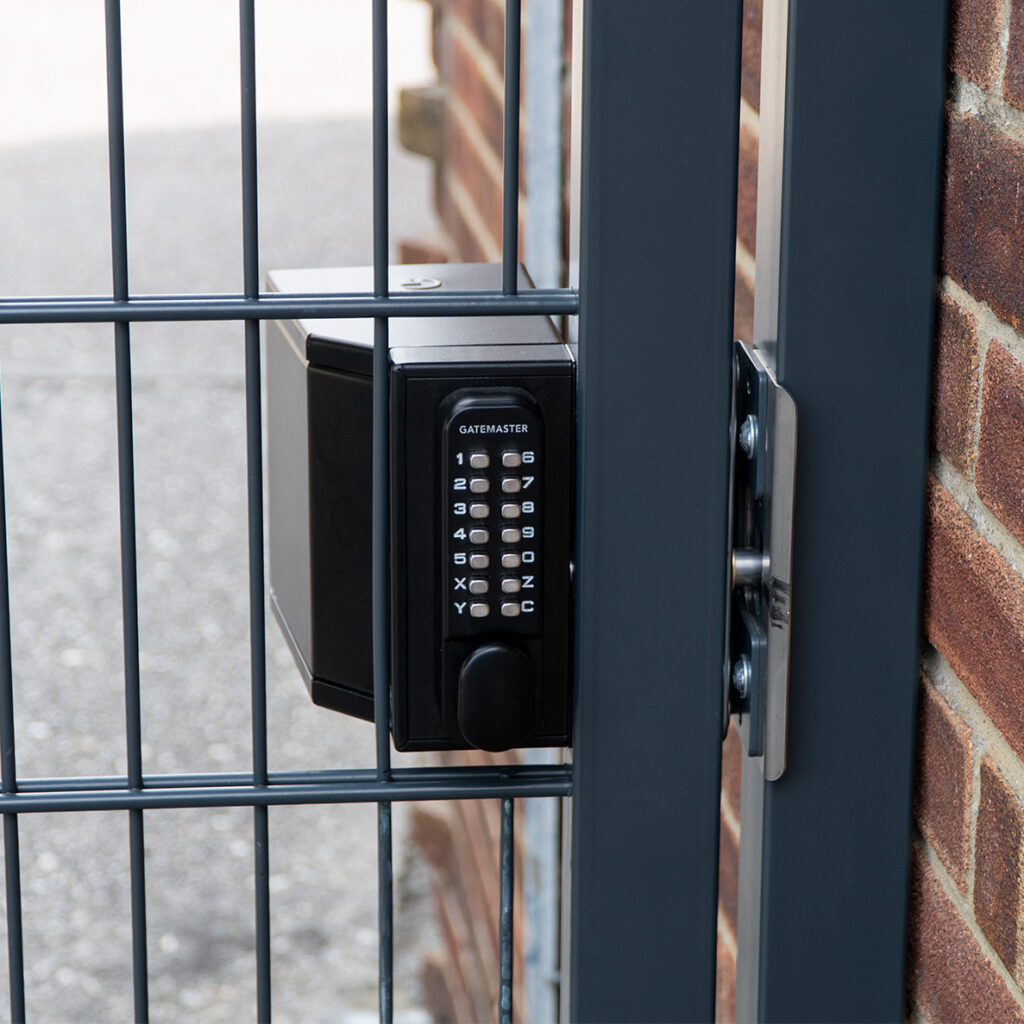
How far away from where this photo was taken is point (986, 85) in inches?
31.5

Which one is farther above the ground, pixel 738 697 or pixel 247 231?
pixel 247 231

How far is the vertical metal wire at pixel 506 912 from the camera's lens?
960 millimetres

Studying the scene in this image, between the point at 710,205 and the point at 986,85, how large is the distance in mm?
157

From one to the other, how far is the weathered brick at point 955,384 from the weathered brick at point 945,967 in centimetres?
26

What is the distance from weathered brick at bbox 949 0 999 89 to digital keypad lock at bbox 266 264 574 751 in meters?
0.27

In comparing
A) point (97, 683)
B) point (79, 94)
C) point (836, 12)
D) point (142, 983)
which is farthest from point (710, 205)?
point (79, 94)

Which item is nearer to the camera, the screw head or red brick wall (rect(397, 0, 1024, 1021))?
red brick wall (rect(397, 0, 1024, 1021))

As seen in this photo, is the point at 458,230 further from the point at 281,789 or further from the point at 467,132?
the point at 281,789

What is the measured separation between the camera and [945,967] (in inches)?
35.8

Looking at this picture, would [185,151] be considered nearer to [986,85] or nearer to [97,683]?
[97,683]

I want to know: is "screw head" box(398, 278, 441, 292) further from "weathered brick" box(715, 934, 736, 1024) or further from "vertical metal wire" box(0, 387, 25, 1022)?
"weathered brick" box(715, 934, 736, 1024)

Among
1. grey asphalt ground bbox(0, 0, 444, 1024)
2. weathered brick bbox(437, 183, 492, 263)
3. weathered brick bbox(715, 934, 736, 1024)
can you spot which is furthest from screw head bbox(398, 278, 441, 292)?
grey asphalt ground bbox(0, 0, 444, 1024)

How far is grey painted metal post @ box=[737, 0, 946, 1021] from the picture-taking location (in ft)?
2.77

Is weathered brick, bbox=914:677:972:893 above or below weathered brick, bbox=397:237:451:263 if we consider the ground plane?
below
